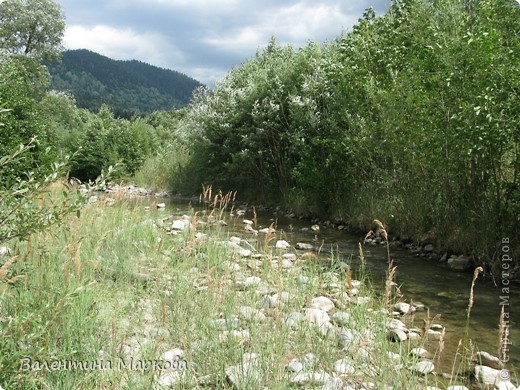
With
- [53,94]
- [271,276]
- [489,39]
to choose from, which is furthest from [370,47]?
[53,94]

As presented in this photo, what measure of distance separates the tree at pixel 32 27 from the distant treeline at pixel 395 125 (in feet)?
64.8

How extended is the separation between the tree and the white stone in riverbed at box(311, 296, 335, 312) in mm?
37160

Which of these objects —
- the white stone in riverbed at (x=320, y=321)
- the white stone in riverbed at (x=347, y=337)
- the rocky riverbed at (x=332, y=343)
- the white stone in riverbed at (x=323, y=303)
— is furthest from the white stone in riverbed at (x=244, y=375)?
the white stone in riverbed at (x=323, y=303)

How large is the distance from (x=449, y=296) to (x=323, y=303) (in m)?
2.66

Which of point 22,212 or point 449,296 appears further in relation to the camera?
point 449,296

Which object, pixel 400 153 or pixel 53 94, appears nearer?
pixel 400 153

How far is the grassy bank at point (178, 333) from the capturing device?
3.16 meters

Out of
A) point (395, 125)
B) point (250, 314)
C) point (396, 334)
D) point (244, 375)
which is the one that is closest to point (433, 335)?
point (396, 334)

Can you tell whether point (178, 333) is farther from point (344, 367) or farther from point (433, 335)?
point (433, 335)

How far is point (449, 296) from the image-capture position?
725 centimetres

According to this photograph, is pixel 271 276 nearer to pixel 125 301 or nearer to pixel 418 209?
pixel 125 301

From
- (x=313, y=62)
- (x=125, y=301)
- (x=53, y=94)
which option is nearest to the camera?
(x=125, y=301)

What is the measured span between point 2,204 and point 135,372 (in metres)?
1.52

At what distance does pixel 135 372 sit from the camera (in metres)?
3.32
